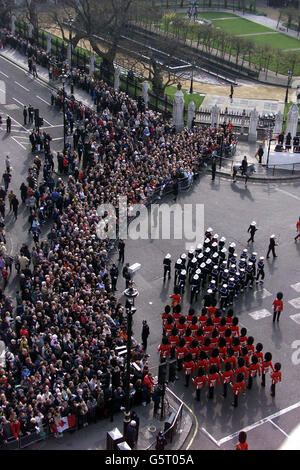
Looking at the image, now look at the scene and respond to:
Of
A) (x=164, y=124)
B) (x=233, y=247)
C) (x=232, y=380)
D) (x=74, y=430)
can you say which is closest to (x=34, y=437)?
(x=74, y=430)

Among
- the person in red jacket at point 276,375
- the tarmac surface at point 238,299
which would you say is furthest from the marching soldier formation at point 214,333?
the tarmac surface at point 238,299

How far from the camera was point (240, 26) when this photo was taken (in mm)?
89500

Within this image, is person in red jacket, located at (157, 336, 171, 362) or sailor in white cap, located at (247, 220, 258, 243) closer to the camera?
person in red jacket, located at (157, 336, 171, 362)

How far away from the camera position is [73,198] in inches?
1403

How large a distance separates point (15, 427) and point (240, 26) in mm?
76409

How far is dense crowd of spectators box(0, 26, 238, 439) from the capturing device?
23.4m

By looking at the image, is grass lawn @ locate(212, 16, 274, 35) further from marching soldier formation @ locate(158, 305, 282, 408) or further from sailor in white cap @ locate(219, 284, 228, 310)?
marching soldier formation @ locate(158, 305, 282, 408)

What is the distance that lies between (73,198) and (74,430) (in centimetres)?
1489

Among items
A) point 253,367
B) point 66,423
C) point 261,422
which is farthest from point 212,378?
point 66,423

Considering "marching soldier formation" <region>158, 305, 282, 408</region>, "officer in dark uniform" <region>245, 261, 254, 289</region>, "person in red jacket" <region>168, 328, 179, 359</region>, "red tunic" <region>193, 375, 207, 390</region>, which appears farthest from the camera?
"officer in dark uniform" <region>245, 261, 254, 289</region>

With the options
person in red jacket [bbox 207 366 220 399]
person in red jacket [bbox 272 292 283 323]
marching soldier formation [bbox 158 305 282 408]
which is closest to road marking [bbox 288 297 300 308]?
person in red jacket [bbox 272 292 283 323]

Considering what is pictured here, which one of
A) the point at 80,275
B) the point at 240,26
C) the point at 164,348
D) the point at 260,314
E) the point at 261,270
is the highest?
the point at 240,26

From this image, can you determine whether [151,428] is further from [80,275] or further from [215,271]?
[215,271]

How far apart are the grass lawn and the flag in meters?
70.4
